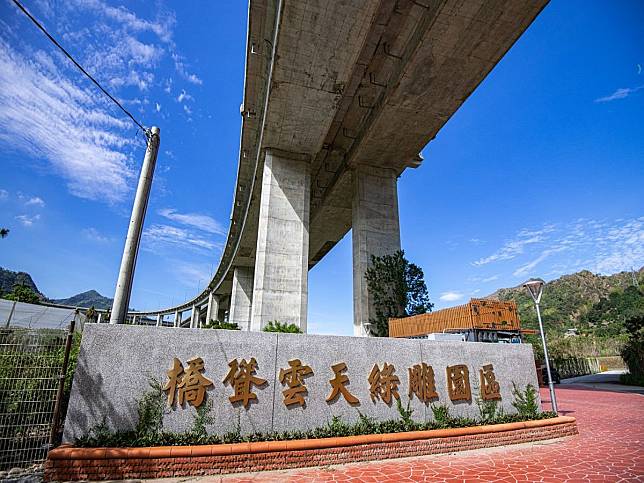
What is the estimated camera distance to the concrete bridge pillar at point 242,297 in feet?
89.5

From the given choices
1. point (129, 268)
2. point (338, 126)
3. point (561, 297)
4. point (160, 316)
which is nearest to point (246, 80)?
point (338, 126)

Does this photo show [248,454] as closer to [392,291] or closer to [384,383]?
[384,383]

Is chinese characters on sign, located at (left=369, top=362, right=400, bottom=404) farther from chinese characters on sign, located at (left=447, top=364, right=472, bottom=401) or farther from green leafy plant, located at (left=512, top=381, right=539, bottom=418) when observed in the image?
green leafy plant, located at (left=512, top=381, right=539, bottom=418)

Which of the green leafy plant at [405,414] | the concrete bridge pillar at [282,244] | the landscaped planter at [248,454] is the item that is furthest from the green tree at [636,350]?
the green leafy plant at [405,414]

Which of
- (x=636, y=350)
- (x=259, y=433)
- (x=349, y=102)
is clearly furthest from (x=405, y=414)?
(x=636, y=350)

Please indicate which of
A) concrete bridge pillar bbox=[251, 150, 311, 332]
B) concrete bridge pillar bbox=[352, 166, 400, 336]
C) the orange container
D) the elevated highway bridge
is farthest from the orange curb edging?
concrete bridge pillar bbox=[352, 166, 400, 336]

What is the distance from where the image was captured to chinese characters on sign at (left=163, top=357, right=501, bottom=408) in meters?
4.87

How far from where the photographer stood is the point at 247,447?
4562 mm

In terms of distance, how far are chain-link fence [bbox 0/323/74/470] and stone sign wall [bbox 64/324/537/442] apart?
576 millimetres

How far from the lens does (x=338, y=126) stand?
49.5 ft

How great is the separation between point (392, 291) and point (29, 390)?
11110 millimetres

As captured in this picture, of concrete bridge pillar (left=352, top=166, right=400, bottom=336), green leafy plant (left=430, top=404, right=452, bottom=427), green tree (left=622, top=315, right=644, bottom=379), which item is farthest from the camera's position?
green tree (left=622, top=315, right=644, bottom=379)

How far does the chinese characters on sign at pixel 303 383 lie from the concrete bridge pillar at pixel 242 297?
2239cm

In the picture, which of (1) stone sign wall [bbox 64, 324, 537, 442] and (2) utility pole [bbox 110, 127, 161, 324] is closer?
(1) stone sign wall [bbox 64, 324, 537, 442]
